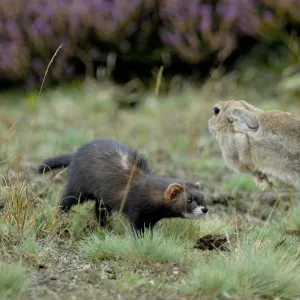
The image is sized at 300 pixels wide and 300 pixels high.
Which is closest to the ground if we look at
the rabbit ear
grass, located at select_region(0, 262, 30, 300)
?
grass, located at select_region(0, 262, 30, 300)

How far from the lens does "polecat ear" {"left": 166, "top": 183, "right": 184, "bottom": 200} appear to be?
16.7 feet

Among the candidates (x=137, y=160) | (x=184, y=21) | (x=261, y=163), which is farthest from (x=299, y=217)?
(x=184, y=21)

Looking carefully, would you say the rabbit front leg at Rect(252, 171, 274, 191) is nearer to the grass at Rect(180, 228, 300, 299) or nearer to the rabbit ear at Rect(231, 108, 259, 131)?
the rabbit ear at Rect(231, 108, 259, 131)

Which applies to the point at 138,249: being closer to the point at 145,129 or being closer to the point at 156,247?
the point at 156,247

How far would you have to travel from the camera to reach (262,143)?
4820mm

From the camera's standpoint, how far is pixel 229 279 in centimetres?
386

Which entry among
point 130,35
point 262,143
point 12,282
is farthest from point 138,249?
point 130,35

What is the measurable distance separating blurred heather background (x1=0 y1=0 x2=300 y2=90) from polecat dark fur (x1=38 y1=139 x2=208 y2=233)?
6842 mm

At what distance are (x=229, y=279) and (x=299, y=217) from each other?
1911 mm

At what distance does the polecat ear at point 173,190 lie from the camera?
509cm

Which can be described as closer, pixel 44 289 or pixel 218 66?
pixel 44 289

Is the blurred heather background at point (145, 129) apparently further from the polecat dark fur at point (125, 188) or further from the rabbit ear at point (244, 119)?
the rabbit ear at point (244, 119)

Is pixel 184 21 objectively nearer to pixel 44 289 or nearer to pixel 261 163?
pixel 261 163

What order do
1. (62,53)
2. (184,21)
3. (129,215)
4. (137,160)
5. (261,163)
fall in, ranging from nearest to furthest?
(261,163), (129,215), (137,160), (184,21), (62,53)
